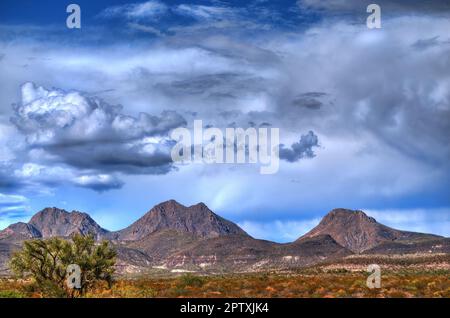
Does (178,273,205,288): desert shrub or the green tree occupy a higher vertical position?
the green tree

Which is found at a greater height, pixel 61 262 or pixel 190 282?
pixel 61 262

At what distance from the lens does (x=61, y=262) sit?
174 ft

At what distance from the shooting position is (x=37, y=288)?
51.8 metres

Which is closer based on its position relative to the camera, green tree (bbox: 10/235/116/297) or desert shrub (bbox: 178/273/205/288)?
green tree (bbox: 10/235/116/297)

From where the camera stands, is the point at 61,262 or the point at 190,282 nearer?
the point at 61,262

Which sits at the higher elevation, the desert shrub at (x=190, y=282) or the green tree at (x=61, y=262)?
the green tree at (x=61, y=262)

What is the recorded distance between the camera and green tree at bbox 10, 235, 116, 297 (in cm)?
5206

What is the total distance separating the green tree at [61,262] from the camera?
2050 inches

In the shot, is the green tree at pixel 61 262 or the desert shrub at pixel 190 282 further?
the desert shrub at pixel 190 282
